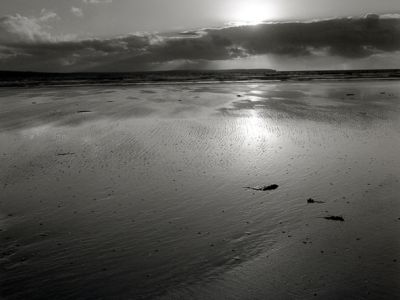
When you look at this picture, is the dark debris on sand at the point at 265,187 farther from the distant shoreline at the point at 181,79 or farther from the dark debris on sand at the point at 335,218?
the distant shoreline at the point at 181,79

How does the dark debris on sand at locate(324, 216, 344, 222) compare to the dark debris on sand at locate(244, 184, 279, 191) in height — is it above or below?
below

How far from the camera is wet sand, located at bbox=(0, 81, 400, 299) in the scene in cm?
510

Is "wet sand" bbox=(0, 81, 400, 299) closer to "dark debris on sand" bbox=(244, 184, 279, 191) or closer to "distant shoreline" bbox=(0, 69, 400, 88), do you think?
"dark debris on sand" bbox=(244, 184, 279, 191)

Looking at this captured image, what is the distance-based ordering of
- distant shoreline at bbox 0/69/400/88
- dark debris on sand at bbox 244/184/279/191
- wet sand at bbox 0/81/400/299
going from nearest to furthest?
wet sand at bbox 0/81/400/299 < dark debris on sand at bbox 244/184/279/191 < distant shoreline at bbox 0/69/400/88

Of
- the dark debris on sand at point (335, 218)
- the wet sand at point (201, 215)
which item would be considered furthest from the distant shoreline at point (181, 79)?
the dark debris on sand at point (335, 218)

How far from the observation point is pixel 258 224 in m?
6.75

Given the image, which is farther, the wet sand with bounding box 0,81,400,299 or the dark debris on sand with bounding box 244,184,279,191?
the dark debris on sand with bounding box 244,184,279,191

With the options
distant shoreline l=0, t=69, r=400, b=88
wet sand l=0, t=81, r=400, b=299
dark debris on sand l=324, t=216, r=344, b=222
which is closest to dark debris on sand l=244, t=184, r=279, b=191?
wet sand l=0, t=81, r=400, b=299

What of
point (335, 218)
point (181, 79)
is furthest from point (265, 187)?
point (181, 79)

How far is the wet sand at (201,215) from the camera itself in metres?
5.10

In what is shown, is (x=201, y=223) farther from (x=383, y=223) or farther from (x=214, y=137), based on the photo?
(x=214, y=137)

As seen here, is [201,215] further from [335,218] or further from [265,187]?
[335,218]

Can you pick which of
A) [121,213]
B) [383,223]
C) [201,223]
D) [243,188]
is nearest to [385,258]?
[383,223]

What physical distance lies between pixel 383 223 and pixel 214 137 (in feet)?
25.0
